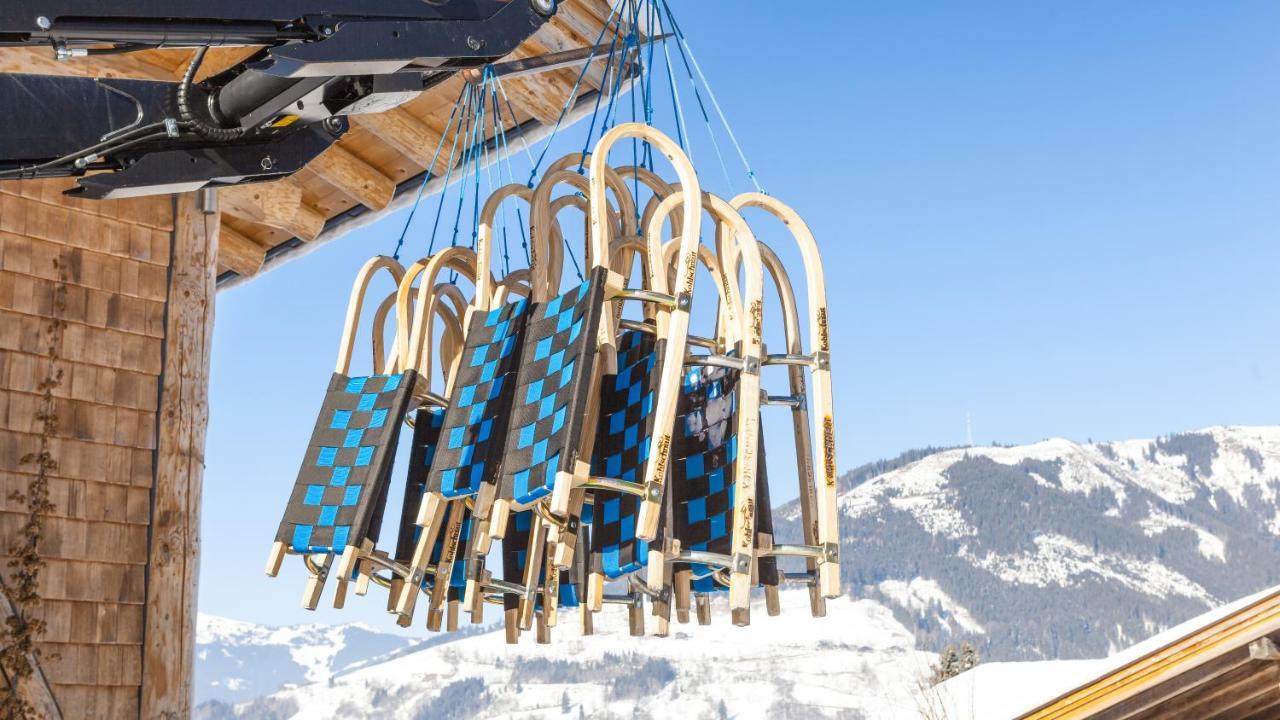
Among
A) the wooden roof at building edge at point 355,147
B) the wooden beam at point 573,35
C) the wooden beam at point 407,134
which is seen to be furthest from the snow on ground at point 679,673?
the wooden beam at point 573,35

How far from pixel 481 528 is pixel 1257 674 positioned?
291 centimetres

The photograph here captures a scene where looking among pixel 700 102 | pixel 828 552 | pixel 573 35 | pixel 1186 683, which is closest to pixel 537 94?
pixel 573 35

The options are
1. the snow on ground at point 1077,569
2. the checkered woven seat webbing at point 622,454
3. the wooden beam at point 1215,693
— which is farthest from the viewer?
the snow on ground at point 1077,569

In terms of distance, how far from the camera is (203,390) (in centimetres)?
448

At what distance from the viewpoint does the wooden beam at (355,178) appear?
486 cm

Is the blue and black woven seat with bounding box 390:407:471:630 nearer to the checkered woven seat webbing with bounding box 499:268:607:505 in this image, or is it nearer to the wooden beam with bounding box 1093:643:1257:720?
the checkered woven seat webbing with bounding box 499:268:607:505

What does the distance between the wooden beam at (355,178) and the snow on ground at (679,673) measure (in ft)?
340

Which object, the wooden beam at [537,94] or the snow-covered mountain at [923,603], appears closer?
the wooden beam at [537,94]

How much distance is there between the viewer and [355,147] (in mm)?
4941

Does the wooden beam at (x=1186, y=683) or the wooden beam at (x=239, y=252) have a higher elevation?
the wooden beam at (x=239, y=252)

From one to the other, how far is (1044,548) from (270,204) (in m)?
161

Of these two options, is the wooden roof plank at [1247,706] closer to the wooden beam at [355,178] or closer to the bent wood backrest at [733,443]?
the bent wood backrest at [733,443]

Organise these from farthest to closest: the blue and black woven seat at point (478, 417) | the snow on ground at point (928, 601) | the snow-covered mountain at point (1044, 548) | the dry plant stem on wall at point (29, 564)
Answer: the snow on ground at point (928, 601) → the snow-covered mountain at point (1044, 548) → the dry plant stem on wall at point (29, 564) → the blue and black woven seat at point (478, 417)

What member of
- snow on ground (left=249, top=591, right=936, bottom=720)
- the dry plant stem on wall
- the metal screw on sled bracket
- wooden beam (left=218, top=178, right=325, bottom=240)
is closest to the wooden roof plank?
the metal screw on sled bracket
